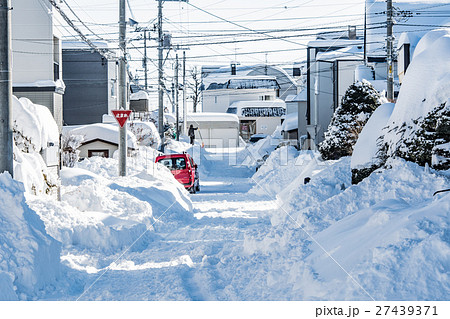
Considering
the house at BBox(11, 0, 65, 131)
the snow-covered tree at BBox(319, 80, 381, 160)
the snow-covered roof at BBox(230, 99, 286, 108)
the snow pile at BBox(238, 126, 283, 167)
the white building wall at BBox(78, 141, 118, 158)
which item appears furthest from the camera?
the snow-covered roof at BBox(230, 99, 286, 108)

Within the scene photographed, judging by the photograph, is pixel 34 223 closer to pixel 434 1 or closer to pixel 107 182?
pixel 107 182

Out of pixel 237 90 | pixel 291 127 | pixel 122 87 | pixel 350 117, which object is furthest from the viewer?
pixel 237 90

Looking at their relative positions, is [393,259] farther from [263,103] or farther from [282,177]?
[263,103]

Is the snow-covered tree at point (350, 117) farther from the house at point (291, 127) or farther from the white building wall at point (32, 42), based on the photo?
the house at point (291, 127)

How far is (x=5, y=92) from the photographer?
1041cm

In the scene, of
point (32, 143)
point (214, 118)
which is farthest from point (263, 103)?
A: point (32, 143)

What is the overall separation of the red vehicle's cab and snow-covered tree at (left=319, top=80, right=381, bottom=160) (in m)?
6.27

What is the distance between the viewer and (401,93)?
14.1 metres

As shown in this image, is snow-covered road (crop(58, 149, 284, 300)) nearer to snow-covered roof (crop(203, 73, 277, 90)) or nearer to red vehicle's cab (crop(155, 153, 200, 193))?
red vehicle's cab (crop(155, 153, 200, 193))

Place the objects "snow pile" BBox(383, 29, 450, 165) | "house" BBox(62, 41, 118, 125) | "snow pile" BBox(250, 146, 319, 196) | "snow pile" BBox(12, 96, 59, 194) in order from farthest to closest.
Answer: "house" BBox(62, 41, 118, 125), "snow pile" BBox(250, 146, 319, 196), "snow pile" BBox(12, 96, 59, 194), "snow pile" BBox(383, 29, 450, 165)

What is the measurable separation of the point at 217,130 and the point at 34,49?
161ft

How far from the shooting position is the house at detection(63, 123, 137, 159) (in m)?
33.2

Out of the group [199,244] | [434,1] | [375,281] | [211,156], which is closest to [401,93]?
A: [199,244]

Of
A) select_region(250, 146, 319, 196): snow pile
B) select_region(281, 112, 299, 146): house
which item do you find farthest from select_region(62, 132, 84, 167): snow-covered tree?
select_region(281, 112, 299, 146): house
